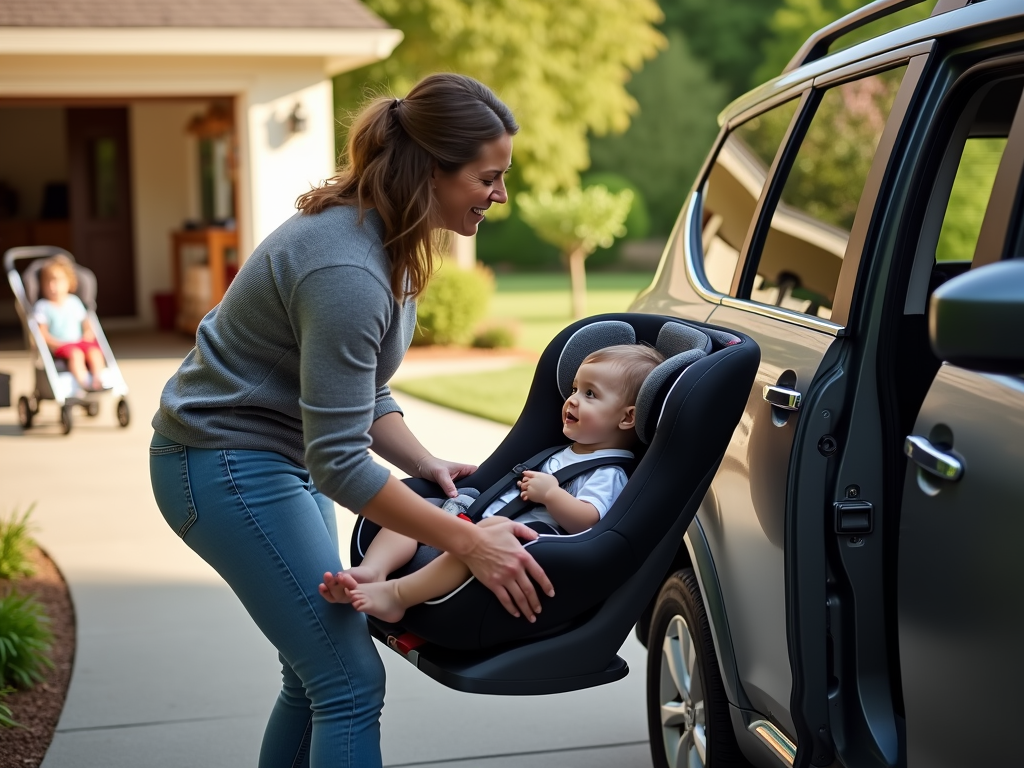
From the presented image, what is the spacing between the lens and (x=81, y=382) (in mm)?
10273

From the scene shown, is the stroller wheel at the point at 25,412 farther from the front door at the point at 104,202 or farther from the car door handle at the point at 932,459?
the car door handle at the point at 932,459

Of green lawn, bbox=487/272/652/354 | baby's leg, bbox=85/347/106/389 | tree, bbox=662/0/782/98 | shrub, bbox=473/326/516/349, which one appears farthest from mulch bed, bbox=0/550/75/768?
tree, bbox=662/0/782/98

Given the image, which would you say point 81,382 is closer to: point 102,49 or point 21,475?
point 21,475

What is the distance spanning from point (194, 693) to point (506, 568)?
8.83ft

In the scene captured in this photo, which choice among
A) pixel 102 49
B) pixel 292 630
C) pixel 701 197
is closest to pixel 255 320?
pixel 292 630

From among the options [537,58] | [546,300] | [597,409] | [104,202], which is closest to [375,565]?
[597,409]

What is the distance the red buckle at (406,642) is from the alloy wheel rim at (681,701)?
937 mm

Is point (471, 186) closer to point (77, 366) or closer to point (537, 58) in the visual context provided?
point (77, 366)

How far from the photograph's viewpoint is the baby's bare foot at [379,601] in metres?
2.53

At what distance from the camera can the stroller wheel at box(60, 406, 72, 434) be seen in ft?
33.2

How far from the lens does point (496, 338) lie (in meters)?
16.4

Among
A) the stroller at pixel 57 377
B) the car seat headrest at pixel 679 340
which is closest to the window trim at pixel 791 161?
the car seat headrest at pixel 679 340

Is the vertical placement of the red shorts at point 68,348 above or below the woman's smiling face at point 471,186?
below

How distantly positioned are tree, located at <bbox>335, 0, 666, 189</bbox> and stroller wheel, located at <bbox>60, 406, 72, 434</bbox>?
11.8 metres
